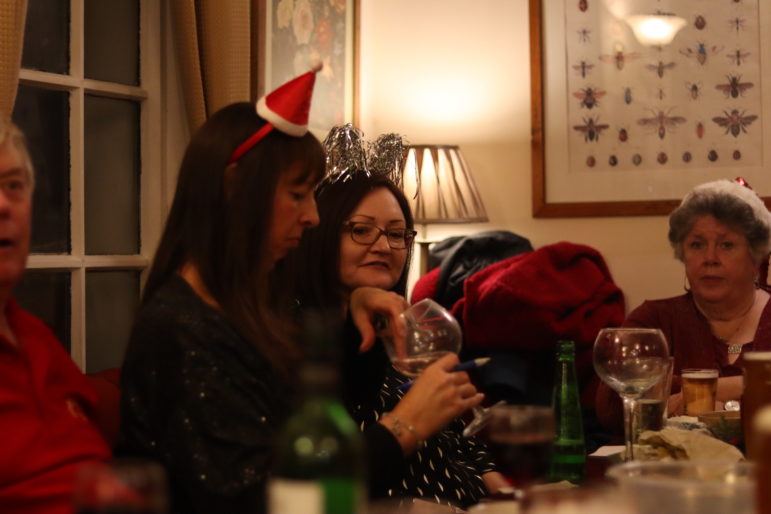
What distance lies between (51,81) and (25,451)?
147cm

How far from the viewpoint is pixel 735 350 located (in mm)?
2838

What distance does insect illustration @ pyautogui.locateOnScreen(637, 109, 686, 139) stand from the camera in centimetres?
386

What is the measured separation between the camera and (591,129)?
3963 millimetres

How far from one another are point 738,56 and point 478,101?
1.01m

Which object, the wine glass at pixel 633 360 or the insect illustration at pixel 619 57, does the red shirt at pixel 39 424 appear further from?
the insect illustration at pixel 619 57

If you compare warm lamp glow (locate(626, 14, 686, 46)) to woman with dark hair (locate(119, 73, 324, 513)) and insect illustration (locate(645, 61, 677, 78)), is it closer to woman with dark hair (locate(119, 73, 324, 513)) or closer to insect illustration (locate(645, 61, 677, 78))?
insect illustration (locate(645, 61, 677, 78))

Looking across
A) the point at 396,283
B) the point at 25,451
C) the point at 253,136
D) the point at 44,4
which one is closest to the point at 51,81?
the point at 44,4

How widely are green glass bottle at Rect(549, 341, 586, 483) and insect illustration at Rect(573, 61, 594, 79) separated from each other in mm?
2357

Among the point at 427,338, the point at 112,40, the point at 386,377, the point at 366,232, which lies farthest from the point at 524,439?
the point at 112,40

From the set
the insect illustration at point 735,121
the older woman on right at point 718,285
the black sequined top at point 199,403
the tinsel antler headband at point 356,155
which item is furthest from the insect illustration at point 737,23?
the black sequined top at point 199,403

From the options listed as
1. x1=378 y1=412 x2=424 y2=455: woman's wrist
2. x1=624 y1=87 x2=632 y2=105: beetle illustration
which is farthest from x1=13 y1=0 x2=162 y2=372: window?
x1=624 y1=87 x2=632 y2=105: beetle illustration

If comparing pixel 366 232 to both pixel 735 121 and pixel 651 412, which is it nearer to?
pixel 651 412

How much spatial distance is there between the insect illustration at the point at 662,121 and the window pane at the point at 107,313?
2080 millimetres

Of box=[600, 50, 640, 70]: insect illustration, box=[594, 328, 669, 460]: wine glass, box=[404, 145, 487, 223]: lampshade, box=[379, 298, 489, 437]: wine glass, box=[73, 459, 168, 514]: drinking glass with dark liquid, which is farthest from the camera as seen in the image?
box=[600, 50, 640, 70]: insect illustration
